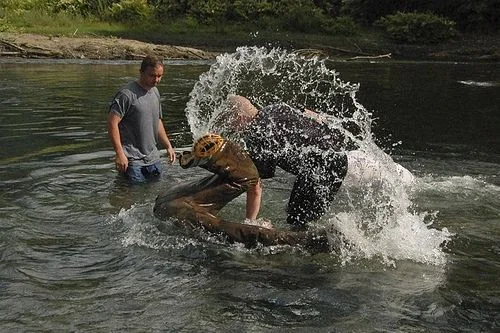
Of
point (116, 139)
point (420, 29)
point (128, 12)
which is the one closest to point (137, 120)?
point (116, 139)

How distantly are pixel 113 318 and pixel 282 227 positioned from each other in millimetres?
2971

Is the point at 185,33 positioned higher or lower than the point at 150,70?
lower

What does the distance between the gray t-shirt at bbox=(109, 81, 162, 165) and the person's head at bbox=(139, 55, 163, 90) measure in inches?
8.2

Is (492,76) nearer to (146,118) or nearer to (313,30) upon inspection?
(313,30)

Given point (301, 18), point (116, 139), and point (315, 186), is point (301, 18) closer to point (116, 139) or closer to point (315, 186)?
point (116, 139)

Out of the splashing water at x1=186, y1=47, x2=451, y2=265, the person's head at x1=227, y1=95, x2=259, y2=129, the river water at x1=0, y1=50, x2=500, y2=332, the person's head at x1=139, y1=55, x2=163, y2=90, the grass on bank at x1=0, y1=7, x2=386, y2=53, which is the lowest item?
the river water at x1=0, y1=50, x2=500, y2=332

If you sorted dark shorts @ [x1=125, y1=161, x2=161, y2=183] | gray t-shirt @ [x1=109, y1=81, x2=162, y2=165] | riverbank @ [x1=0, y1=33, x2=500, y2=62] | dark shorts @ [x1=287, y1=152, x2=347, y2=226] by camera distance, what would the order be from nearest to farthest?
dark shorts @ [x1=287, y1=152, x2=347, y2=226] < gray t-shirt @ [x1=109, y1=81, x2=162, y2=165] < dark shorts @ [x1=125, y1=161, x2=161, y2=183] < riverbank @ [x1=0, y1=33, x2=500, y2=62]

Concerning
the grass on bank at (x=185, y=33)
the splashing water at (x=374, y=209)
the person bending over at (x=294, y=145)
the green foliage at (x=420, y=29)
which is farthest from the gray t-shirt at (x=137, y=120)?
the green foliage at (x=420, y=29)

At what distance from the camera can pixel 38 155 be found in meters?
12.0

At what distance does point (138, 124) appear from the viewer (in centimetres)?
937

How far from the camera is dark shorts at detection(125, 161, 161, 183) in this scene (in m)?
9.61

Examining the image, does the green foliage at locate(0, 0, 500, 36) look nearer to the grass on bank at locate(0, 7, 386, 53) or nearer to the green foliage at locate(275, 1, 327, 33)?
the green foliage at locate(275, 1, 327, 33)

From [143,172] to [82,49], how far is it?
25737 mm

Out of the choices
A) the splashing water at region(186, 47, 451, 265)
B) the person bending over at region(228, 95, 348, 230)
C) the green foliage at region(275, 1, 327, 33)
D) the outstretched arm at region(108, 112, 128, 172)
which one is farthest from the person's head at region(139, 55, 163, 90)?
the green foliage at region(275, 1, 327, 33)
